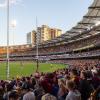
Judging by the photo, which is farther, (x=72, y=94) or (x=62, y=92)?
(x=62, y=92)

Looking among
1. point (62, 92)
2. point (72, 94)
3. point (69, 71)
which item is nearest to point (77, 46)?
point (69, 71)

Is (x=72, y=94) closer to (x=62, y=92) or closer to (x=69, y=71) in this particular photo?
(x=62, y=92)

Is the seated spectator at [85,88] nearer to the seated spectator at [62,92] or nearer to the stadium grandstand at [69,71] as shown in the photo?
the stadium grandstand at [69,71]

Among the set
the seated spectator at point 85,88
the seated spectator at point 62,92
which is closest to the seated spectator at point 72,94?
the seated spectator at point 62,92

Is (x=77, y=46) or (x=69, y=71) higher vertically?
(x=77, y=46)

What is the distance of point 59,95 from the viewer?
9953mm

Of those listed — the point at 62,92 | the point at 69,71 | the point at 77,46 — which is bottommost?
the point at 62,92

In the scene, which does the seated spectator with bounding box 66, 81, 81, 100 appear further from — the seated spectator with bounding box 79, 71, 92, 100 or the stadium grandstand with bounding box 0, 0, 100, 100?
the seated spectator with bounding box 79, 71, 92, 100

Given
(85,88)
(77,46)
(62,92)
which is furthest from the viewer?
(77,46)

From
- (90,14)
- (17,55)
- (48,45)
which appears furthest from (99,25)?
(17,55)

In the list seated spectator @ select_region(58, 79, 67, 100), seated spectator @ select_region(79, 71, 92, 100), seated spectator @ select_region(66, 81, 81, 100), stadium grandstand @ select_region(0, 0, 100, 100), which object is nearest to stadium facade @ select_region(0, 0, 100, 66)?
stadium grandstand @ select_region(0, 0, 100, 100)

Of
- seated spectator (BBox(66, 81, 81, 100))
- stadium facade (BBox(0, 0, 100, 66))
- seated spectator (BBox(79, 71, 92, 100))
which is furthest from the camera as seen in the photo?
stadium facade (BBox(0, 0, 100, 66))

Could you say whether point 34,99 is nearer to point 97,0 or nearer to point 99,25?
point 97,0

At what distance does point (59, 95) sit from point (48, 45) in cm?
12671
